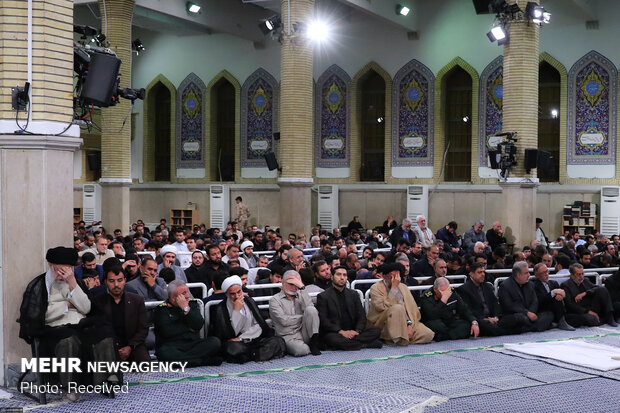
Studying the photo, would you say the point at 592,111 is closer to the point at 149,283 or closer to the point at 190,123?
the point at 190,123

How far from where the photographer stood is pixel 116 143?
1809 cm

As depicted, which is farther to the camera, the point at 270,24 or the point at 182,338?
the point at 270,24

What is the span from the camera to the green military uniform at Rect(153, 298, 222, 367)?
709 cm

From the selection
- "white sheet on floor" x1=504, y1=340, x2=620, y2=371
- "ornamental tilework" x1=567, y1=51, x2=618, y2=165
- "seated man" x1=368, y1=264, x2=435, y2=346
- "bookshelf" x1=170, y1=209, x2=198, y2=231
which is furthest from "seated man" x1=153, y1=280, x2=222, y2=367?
"bookshelf" x1=170, y1=209, x2=198, y2=231

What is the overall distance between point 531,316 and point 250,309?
3725 millimetres

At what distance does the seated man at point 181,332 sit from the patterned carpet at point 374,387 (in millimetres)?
165

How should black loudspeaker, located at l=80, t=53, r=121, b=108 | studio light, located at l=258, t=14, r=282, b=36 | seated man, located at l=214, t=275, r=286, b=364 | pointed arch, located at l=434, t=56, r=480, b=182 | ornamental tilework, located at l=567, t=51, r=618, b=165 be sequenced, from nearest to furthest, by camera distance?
black loudspeaker, located at l=80, t=53, r=121, b=108 → seated man, located at l=214, t=275, r=286, b=364 → studio light, located at l=258, t=14, r=282, b=36 → ornamental tilework, located at l=567, t=51, r=618, b=165 → pointed arch, located at l=434, t=56, r=480, b=182

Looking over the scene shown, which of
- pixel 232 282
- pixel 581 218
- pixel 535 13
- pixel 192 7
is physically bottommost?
pixel 232 282

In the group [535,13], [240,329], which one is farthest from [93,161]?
[240,329]

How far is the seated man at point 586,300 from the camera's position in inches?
387

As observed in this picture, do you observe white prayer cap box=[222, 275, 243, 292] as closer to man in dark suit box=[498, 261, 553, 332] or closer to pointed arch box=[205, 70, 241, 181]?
man in dark suit box=[498, 261, 553, 332]

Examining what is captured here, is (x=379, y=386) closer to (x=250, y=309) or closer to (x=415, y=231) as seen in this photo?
(x=250, y=309)

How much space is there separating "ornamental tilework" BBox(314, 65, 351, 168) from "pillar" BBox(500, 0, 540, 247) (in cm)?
613

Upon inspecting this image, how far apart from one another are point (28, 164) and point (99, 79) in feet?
4.13
